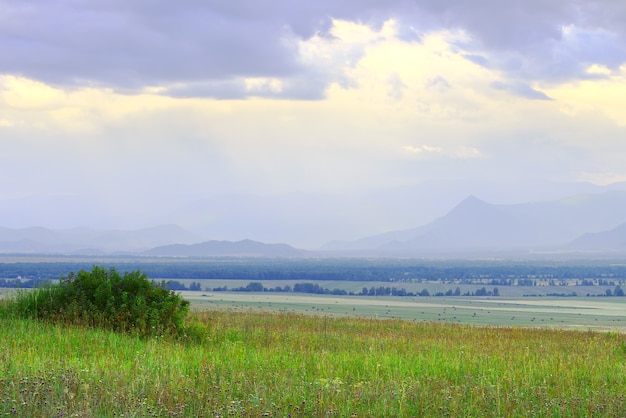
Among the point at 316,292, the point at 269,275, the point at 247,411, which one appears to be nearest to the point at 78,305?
the point at 247,411

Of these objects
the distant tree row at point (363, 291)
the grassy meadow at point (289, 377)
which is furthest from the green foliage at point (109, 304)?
the distant tree row at point (363, 291)

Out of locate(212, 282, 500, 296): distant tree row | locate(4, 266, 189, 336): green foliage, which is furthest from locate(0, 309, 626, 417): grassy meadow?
locate(212, 282, 500, 296): distant tree row

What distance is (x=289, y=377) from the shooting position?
47.8 feet

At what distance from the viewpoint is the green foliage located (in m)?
22.1

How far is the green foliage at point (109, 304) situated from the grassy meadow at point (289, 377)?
36.9 inches

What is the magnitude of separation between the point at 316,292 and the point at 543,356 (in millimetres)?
70798

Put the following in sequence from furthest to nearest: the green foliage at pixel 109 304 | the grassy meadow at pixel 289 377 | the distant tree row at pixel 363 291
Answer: the distant tree row at pixel 363 291
the green foliage at pixel 109 304
the grassy meadow at pixel 289 377

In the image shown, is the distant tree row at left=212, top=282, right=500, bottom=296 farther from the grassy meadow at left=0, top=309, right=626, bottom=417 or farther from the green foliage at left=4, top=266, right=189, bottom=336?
the grassy meadow at left=0, top=309, right=626, bottom=417

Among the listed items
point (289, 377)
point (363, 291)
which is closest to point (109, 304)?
point (289, 377)

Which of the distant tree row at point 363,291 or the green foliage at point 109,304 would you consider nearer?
the green foliage at point 109,304

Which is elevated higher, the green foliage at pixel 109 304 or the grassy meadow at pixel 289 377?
the green foliage at pixel 109 304

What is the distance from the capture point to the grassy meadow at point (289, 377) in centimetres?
1217

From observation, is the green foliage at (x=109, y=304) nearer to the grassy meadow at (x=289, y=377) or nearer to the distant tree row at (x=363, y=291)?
the grassy meadow at (x=289, y=377)

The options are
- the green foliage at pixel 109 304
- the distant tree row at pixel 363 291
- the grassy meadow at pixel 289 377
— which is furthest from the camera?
the distant tree row at pixel 363 291
